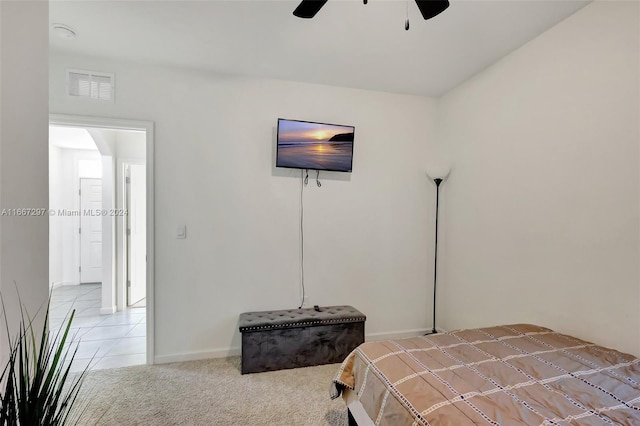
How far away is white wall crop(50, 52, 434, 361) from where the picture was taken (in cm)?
270

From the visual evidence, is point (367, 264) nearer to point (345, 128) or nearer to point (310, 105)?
point (345, 128)

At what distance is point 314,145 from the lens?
2.93 metres

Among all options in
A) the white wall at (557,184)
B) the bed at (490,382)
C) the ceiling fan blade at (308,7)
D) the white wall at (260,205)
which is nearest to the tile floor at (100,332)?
the white wall at (260,205)

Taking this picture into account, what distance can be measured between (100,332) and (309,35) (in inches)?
148

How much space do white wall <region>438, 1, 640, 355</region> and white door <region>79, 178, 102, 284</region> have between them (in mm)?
6254

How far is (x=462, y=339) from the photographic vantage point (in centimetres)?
181

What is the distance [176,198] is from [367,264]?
6.64 ft

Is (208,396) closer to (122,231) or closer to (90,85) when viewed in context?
(90,85)

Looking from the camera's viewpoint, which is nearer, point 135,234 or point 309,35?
point 309,35

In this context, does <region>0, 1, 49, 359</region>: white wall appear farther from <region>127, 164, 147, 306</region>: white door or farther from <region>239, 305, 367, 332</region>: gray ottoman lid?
<region>127, 164, 147, 306</region>: white door

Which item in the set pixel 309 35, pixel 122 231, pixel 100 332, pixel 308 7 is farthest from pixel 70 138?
pixel 308 7

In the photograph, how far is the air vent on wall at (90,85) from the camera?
2514mm

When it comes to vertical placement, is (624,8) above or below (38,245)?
above

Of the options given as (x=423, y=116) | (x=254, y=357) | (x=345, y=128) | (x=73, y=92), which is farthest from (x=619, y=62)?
(x=73, y=92)
